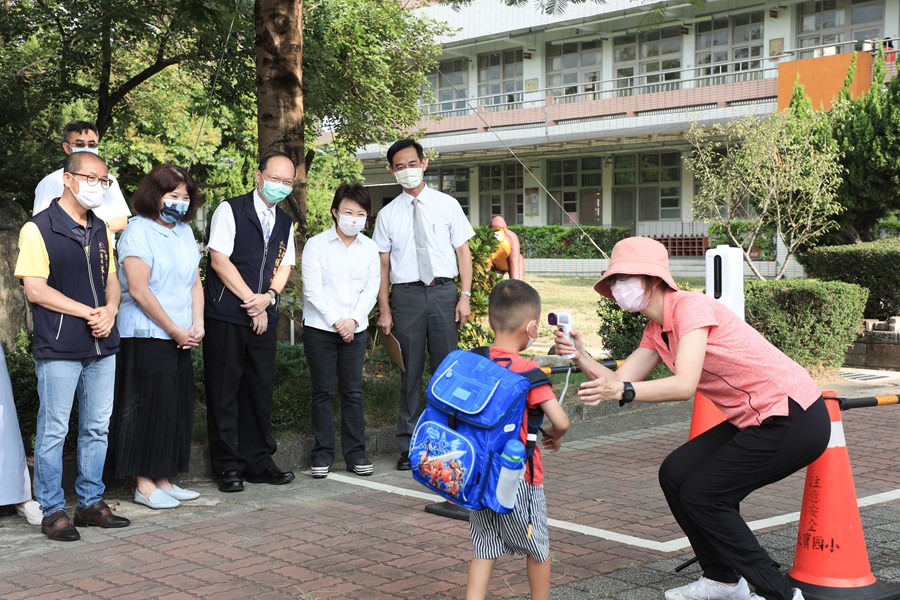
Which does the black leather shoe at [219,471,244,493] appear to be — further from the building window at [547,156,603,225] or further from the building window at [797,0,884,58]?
the building window at [547,156,603,225]

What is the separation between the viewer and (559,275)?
34.8 metres

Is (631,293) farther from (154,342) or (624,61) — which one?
(624,61)

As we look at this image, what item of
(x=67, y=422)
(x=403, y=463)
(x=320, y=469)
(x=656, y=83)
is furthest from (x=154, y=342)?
(x=656, y=83)

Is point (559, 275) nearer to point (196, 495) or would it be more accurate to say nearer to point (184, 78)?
point (184, 78)

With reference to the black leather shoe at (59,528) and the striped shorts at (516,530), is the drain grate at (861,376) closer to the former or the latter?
the striped shorts at (516,530)

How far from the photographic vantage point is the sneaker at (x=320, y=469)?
6.90 m

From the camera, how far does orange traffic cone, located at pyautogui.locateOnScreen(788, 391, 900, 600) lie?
4.29 m

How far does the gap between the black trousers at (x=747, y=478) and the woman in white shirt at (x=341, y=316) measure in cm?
339

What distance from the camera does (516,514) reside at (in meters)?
3.78

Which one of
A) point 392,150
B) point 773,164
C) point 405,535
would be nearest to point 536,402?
point 405,535

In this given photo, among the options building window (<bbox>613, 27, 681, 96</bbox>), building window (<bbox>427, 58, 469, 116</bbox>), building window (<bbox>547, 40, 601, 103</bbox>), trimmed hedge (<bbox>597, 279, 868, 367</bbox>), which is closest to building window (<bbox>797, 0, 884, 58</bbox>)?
building window (<bbox>613, 27, 681, 96</bbox>)

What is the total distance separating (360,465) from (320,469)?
29 centimetres

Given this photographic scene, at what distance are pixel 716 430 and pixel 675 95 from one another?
3262cm

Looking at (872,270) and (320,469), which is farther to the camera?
(872,270)
